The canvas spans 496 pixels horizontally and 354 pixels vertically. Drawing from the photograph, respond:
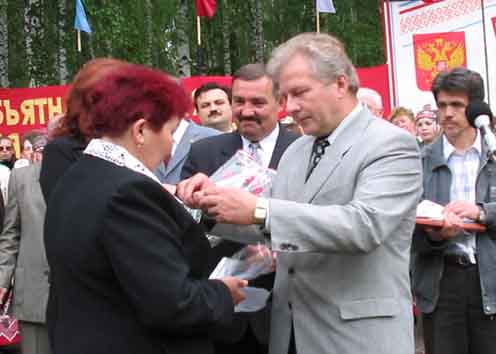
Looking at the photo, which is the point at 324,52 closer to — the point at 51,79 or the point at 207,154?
the point at 207,154

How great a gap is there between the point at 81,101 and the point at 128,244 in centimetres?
62

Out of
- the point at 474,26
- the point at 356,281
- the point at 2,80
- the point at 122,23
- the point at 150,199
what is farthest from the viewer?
the point at 122,23

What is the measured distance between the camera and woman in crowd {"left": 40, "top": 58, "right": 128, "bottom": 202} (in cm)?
318

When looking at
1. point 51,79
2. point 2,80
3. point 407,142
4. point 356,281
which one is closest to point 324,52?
point 407,142

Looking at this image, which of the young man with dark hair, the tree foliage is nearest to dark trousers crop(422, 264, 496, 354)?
the young man with dark hair

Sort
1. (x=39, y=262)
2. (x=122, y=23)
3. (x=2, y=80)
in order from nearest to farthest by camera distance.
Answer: (x=39, y=262)
(x=2, y=80)
(x=122, y=23)

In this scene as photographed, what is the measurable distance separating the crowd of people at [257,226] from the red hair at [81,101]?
15mm

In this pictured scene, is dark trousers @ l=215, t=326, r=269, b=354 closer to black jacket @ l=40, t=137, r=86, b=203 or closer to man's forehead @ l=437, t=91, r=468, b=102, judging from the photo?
black jacket @ l=40, t=137, r=86, b=203

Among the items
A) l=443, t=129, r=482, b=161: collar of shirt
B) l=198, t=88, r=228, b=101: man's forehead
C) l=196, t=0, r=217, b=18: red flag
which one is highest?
l=196, t=0, r=217, b=18: red flag

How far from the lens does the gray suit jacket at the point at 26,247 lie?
18.7ft

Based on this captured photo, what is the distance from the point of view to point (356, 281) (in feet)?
A: 10.2

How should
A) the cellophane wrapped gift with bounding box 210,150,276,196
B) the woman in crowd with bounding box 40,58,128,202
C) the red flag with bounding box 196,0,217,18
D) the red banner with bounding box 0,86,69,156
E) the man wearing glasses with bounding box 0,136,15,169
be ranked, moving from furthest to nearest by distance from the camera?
the red flag with bounding box 196,0,217,18 → the red banner with bounding box 0,86,69,156 → the man wearing glasses with bounding box 0,136,15,169 → the cellophane wrapped gift with bounding box 210,150,276,196 → the woman in crowd with bounding box 40,58,128,202

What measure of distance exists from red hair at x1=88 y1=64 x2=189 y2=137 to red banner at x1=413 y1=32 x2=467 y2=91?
375 inches

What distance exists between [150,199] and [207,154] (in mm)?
1880
